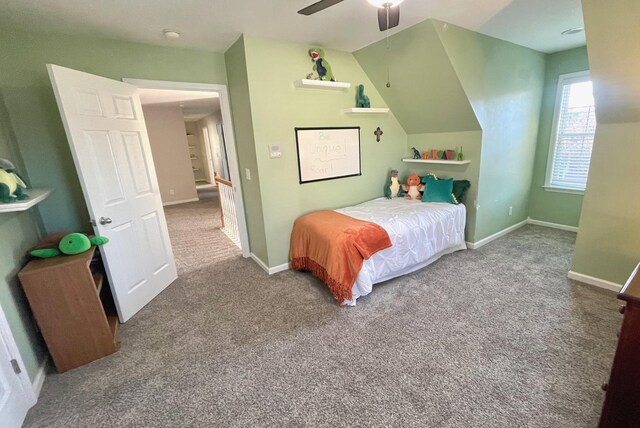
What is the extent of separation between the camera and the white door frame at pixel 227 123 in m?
2.73

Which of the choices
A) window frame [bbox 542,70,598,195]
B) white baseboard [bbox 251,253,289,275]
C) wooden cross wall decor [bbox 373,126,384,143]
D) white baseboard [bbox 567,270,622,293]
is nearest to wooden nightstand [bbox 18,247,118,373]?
white baseboard [bbox 251,253,289,275]

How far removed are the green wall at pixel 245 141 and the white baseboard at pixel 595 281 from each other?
10.2 feet

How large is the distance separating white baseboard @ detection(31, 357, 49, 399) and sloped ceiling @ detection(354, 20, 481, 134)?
3928mm

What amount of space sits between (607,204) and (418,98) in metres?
2.07

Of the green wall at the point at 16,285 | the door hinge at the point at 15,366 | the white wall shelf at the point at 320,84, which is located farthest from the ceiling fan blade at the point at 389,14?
the door hinge at the point at 15,366

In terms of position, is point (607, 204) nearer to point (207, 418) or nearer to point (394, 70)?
point (394, 70)

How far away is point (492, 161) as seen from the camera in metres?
3.44

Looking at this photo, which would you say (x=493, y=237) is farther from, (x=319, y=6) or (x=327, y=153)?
(x=319, y=6)

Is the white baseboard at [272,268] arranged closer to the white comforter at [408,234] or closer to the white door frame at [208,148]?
the white comforter at [408,234]

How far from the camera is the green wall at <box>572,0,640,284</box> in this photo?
1747mm

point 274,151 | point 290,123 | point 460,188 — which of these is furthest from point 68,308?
point 460,188

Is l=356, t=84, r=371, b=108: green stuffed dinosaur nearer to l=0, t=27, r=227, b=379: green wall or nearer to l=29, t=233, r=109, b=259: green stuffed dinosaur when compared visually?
l=0, t=27, r=227, b=379: green wall

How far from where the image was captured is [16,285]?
1.76m

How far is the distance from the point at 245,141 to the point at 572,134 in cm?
435
